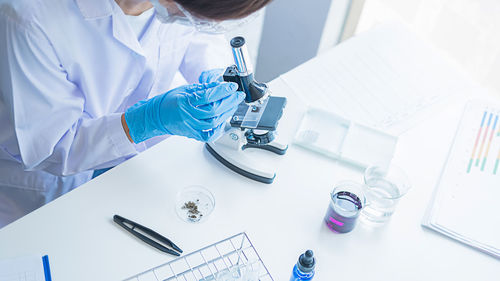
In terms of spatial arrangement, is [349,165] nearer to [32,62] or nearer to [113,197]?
[113,197]

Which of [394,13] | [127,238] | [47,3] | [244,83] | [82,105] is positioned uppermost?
[394,13]

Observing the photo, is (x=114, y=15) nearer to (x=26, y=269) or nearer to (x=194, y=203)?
(x=194, y=203)

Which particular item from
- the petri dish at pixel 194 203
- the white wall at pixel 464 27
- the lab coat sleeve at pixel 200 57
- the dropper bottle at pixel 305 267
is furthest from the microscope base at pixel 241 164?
the white wall at pixel 464 27

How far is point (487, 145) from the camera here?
139cm

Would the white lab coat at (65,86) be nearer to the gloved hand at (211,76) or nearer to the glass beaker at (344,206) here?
the gloved hand at (211,76)

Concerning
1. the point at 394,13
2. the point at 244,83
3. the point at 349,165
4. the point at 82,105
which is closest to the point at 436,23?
the point at 394,13

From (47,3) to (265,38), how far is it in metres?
1.54

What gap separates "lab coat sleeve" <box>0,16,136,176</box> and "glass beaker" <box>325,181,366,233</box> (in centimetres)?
59

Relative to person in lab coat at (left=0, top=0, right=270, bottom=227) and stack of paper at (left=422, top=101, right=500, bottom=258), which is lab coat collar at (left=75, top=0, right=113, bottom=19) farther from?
stack of paper at (left=422, top=101, right=500, bottom=258)

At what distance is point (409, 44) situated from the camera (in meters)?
1.75

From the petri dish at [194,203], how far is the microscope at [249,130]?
0.37ft

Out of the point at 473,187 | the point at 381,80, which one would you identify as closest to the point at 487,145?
the point at 473,187

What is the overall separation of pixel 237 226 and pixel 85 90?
1.94 feet

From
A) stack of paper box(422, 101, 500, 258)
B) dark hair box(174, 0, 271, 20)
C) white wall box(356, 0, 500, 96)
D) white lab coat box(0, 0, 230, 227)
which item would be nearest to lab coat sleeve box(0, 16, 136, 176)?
white lab coat box(0, 0, 230, 227)
